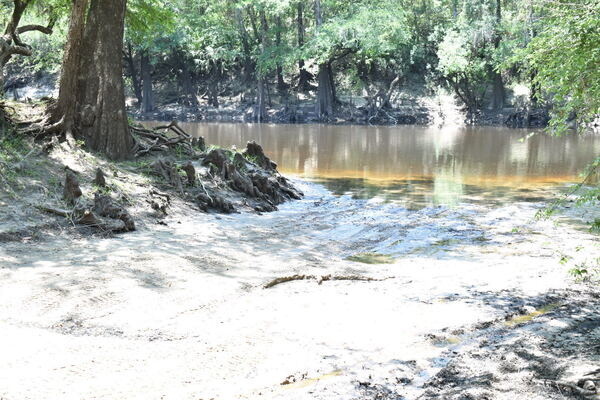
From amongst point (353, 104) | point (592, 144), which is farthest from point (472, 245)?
point (353, 104)

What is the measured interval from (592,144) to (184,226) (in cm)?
2558

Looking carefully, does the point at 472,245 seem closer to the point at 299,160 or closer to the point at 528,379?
the point at 528,379

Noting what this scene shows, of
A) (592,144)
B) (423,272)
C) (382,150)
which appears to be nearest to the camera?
(423,272)

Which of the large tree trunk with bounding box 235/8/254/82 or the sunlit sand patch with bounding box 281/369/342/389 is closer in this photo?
the sunlit sand patch with bounding box 281/369/342/389

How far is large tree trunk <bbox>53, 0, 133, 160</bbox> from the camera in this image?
38.9 ft

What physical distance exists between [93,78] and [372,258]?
679 centimetres

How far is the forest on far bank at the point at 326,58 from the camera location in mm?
42875

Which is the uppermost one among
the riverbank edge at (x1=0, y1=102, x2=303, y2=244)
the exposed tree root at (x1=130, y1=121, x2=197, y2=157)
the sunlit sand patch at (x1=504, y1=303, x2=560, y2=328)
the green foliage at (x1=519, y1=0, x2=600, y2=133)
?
the green foliage at (x1=519, y1=0, x2=600, y2=133)

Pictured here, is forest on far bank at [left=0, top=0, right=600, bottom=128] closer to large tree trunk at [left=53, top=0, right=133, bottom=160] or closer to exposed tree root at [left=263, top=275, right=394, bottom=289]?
large tree trunk at [left=53, top=0, right=133, bottom=160]

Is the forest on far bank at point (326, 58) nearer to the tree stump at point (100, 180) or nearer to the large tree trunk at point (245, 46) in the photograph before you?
the large tree trunk at point (245, 46)

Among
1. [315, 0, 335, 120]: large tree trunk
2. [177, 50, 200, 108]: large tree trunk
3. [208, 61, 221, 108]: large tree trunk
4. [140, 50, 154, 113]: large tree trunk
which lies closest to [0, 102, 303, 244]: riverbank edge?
[315, 0, 335, 120]: large tree trunk

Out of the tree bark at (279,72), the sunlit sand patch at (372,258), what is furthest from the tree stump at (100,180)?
the tree bark at (279,72)

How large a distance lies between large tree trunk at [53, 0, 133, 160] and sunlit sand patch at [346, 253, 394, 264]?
18.5ft

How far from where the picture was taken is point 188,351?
4859 mm
